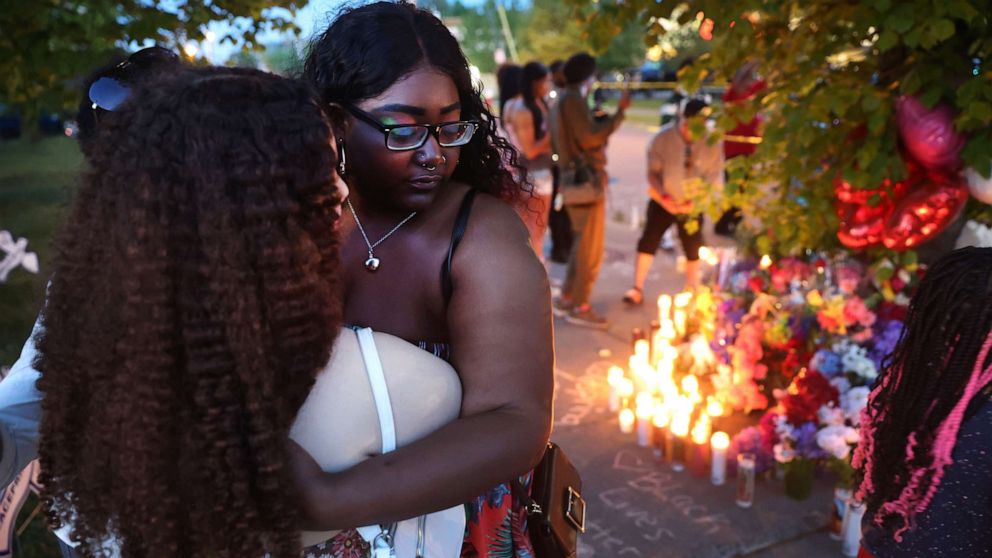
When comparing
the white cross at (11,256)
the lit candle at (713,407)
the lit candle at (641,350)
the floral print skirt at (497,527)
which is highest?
the white cross at (11,256)

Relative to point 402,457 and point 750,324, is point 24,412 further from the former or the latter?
point 750,324

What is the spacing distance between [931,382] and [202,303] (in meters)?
1.58

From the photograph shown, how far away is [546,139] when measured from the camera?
6.31 m

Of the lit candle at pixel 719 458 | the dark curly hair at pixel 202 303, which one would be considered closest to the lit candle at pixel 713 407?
the lit candle at pixel 719 458

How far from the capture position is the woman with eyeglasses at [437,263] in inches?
44.8

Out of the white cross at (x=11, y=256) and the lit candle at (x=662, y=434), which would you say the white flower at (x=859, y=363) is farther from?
the white cross at (x=11, y=256)

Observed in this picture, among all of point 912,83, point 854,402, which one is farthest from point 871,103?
point 854,402

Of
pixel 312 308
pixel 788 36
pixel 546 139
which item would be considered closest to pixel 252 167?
pixel 312 308

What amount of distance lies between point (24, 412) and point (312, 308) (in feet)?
2.19

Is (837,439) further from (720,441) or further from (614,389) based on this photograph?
(614,389)

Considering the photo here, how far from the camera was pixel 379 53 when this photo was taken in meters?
1.39

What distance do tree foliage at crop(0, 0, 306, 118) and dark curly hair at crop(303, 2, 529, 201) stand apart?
6.78 feet

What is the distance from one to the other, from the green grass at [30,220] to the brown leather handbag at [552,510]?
1.00 meters

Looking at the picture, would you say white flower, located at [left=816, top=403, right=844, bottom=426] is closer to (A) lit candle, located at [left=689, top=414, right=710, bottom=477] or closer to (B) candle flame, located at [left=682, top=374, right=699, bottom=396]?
(A) lit candle, located at [left=689, top=414, right=710, bottom=477]
